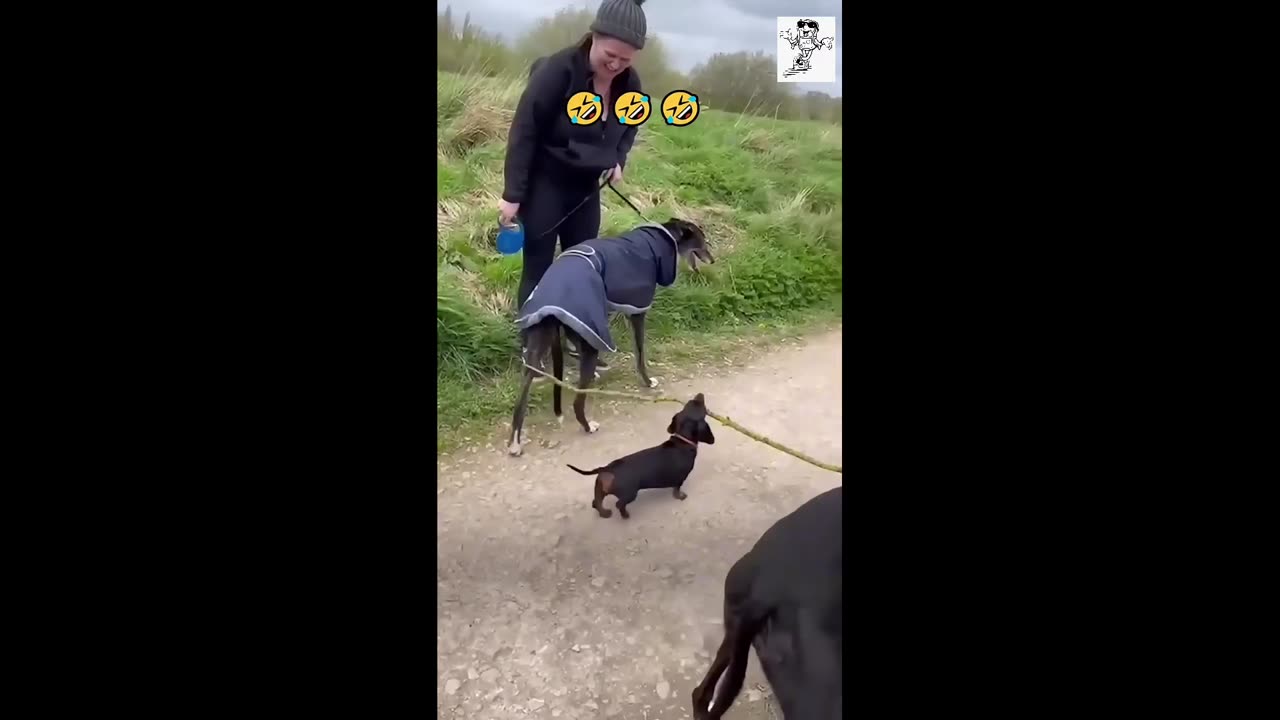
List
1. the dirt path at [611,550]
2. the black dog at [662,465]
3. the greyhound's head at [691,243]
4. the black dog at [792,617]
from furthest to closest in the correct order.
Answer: the greyhound's head at [691,243]
the black dog at [662,465]
the dirt path at [611,550]
the black dog at [792,617]

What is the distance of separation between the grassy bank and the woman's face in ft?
0.47

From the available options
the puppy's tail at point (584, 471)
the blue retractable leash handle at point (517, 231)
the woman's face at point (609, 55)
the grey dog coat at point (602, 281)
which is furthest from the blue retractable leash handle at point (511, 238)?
the puppy's tail at point (584, 471)

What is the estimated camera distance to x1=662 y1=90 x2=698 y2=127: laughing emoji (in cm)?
185

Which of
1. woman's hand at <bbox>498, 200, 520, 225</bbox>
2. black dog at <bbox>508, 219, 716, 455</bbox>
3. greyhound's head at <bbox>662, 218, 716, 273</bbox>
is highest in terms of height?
woman's hand at <bbox>498, 200, 520, 225</bbox>

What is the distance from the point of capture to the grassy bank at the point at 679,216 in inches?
72.4

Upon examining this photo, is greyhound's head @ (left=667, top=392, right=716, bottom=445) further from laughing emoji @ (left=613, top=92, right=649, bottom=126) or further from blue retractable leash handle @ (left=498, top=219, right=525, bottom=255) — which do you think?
laughing emoji @ (left=613, top=92, right=649, bottom=126)

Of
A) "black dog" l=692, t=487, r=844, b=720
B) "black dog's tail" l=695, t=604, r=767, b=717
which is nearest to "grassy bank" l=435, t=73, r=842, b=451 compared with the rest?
"black dog" l=692, t=487, r=844, b=720

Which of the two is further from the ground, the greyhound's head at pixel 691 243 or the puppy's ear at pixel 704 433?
the greyhound's head at pixel 691 243

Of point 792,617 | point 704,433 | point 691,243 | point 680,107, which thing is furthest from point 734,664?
point 680,107

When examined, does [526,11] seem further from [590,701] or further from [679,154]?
[590,701]

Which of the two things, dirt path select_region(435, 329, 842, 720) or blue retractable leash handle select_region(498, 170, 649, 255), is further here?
blue retractable leash handle select_region(498, 170, 649, 255)

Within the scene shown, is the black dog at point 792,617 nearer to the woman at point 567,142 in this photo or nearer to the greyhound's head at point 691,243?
the greyhound's head at point 691,243

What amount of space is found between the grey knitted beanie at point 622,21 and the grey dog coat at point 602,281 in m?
0.45

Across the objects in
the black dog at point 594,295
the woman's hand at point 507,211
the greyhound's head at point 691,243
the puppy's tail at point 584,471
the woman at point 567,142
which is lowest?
the puppy's tail at point 584,471
